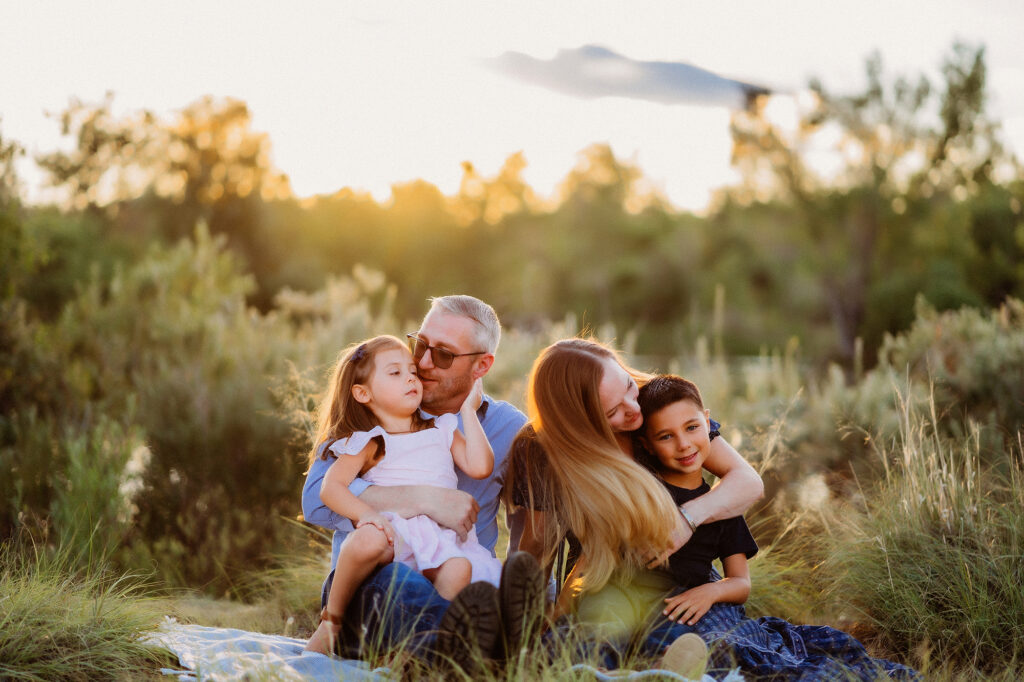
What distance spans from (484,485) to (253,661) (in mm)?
1253

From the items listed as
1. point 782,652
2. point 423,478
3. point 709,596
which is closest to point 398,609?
point 423,478

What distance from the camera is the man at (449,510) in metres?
2.99

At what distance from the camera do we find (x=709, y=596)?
3.38 meters

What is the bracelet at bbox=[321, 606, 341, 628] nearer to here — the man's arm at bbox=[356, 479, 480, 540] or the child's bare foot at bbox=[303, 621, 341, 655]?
the child's bare foot at bbox=[303, 621, 341, 655]

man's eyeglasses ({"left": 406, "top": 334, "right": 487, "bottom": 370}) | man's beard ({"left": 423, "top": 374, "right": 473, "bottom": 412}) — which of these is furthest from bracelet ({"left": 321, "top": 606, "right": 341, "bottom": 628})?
man's eyeglasses ({"left": 406, "top": 334, "right": 487, "bottom": 370})

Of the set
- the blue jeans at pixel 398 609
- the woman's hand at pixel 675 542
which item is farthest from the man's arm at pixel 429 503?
the woman's hand at pixel 675 542

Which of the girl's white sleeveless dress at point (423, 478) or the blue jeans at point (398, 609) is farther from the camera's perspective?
the girl's white sleeveless dress at point (423, 478)

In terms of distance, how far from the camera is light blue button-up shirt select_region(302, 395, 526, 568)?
12.5 ft

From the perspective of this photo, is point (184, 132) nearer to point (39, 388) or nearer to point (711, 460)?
point (39, 388)

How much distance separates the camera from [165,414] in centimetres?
711

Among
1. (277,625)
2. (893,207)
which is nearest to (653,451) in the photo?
(277,625)

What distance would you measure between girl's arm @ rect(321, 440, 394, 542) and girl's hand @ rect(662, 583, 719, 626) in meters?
1.02

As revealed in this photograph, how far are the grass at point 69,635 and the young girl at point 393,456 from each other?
0.65m

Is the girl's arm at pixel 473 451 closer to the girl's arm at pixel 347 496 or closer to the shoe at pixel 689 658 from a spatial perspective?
the girl's arm at pixel 347 496
